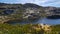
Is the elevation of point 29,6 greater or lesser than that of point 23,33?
lesser

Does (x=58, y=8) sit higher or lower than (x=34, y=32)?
lower

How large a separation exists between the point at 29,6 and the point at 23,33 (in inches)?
2754

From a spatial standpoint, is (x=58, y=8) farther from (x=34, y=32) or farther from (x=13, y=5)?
(x=34, y=32)

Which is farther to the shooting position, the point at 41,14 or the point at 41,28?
the point at 41,14

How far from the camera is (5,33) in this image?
42.1ft

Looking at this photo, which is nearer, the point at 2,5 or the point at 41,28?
the point at 41,28

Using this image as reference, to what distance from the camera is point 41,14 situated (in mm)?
73875

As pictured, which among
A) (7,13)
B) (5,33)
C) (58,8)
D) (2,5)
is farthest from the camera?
(2,5)

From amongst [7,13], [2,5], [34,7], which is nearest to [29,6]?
[34,7]

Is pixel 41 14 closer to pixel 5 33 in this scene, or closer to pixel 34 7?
pixel 34 7

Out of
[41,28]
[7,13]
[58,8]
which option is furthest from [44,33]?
[58,8]

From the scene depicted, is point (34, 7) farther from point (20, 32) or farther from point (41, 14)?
point (20, 32)

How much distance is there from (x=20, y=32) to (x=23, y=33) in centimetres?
18

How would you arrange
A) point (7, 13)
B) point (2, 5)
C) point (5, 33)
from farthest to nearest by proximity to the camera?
point (2, 5), point (7, 13), point (5, 33)
